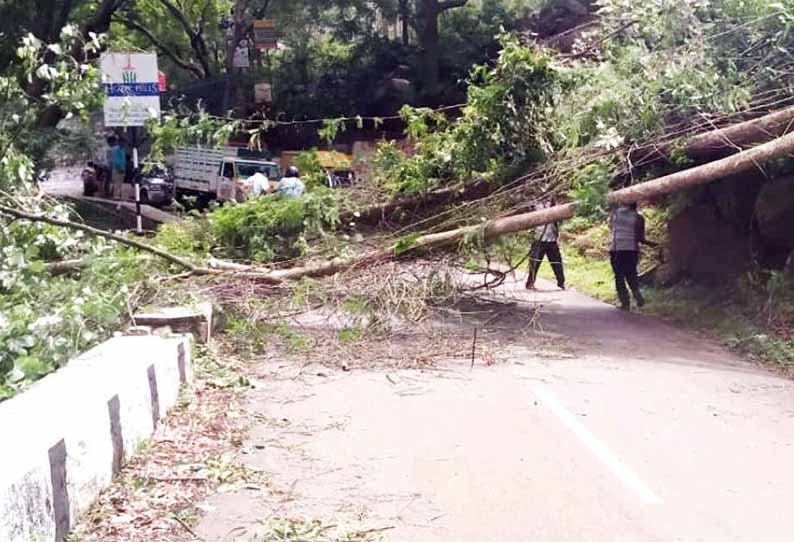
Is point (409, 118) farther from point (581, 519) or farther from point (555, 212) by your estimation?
point (581, 519)

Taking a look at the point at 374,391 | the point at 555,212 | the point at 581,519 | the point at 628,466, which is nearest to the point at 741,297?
the point at 555,212

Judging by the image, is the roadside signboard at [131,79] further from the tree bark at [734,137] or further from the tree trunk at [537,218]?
the tree bark at [734,137]

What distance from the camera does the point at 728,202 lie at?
14.3 meters

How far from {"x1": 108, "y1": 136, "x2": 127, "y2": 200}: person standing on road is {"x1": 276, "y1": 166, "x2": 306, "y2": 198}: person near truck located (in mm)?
18606

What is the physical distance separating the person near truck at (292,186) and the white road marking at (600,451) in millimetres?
5019

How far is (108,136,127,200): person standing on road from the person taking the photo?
106 ft

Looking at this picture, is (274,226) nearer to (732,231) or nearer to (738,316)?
(738,316)

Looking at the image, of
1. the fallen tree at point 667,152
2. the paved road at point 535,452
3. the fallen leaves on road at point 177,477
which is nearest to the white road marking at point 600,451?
the paved road at point 535,452

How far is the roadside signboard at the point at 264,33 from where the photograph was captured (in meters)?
31.2

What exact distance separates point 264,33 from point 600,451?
27.4 metres

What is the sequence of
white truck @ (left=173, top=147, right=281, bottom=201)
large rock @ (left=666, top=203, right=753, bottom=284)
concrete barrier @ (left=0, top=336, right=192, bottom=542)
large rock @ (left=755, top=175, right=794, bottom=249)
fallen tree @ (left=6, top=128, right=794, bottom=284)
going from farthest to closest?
white truck @ (left=173, top=147, right=281, bottom=201) → large rock @ (left=666, top=203, right=753, bottom=284) → large rock @ (left=755, top=175, right=794, bottom=249) → fallen tree @ (left=6, top=128, right=794, bottom=284) → concrete barrier @ (left=0, top=336, right=192, bottom=542)

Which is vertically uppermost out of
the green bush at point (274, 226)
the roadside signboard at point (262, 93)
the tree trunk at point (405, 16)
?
the tree trunk at point (405, 16)

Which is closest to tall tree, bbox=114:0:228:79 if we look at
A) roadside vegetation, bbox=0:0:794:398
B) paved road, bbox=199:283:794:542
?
roadside vegetation, bbox=0:0:794:398

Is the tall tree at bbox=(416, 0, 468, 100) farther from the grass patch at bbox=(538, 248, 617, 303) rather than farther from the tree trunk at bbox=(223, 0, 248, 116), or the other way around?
the grass patch at bbox=(538, 248, 617, 303)
